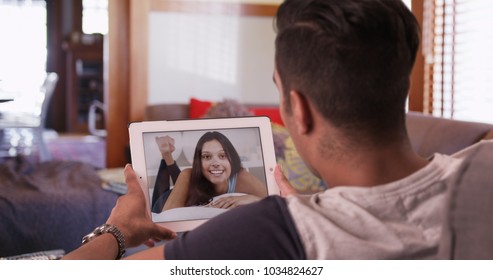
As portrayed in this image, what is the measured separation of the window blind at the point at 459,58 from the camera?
300 cm

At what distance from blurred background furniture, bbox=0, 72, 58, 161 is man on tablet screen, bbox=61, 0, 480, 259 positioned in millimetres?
4344

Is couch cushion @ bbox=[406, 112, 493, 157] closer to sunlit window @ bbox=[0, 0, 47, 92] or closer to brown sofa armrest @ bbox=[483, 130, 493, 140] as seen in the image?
brown sofa armrest @ bbox=[483, 130, 493, 140]

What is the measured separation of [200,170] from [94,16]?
8851 millimetres

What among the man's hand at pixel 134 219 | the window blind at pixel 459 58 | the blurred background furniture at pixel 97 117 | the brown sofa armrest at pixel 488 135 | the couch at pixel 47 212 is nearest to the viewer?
the man's hand at pixel 134 219

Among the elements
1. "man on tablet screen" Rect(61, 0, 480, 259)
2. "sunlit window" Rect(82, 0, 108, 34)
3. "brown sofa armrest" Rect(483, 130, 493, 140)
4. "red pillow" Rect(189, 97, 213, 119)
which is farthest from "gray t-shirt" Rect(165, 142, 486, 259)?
"sunlit window" Rect(82, 0, 108, 34)

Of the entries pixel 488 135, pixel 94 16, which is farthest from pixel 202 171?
pixel 94 16

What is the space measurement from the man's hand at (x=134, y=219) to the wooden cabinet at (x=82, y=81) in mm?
8432

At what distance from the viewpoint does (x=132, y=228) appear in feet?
3.51

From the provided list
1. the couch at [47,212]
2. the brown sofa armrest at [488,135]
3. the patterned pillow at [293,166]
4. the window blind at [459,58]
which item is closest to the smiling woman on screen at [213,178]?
the brown sofa armrest at [488,135]

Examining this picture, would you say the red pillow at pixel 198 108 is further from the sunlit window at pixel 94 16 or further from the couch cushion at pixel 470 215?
the sunlit window at pixel 94 16

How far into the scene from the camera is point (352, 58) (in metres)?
0.77

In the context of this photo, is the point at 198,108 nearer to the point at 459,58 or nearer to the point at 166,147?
the point at 459,58

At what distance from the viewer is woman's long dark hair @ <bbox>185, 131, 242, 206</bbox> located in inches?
48.3

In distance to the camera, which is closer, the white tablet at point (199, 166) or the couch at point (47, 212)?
the white tablet at point (199, 166)
